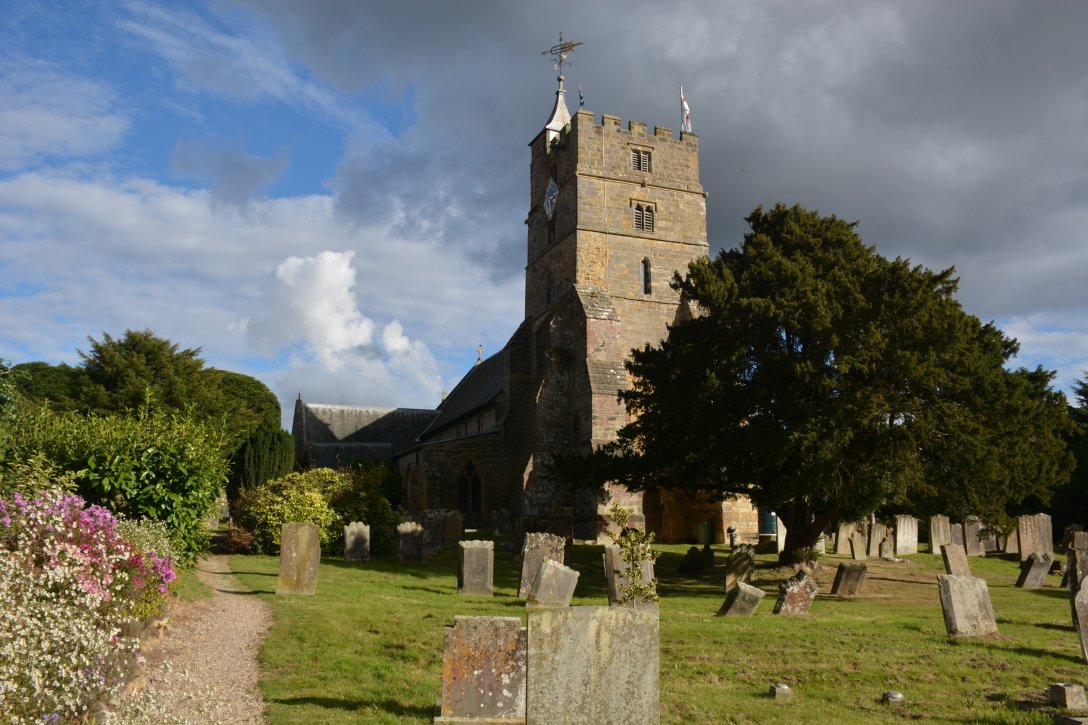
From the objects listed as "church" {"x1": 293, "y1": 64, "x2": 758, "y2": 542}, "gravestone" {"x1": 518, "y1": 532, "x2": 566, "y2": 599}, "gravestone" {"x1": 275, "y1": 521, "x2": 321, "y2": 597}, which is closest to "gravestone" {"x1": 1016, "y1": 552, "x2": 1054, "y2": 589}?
"gravestone" {"x1": 518, "y1": 532, "x2": 566, "y2": 599}

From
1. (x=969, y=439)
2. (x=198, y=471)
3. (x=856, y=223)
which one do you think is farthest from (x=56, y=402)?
(x=969, y=439)

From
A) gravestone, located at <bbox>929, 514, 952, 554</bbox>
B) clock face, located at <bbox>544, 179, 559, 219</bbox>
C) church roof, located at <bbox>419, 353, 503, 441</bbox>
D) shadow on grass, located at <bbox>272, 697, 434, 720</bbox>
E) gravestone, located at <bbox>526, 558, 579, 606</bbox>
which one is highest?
clock face, located at <bbox>544, 179, 559, 219</bbox>

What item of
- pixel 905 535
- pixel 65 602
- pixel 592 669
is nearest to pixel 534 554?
pixel 592 669

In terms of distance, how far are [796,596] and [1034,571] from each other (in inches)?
300

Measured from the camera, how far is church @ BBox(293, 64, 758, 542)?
27.7 meters

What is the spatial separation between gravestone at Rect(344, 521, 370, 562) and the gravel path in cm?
613

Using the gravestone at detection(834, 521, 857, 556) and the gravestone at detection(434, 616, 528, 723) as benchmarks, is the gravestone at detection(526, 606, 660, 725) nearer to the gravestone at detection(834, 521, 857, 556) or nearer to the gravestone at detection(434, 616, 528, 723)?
the gravestone at detection(434, 616, 528, 723)

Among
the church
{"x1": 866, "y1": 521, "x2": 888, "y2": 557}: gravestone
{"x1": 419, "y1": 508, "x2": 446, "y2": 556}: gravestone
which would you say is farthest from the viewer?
the church

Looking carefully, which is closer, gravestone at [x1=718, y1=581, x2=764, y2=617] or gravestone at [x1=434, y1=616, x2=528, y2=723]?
gravestone at [x1=434, y1=616, x2=528, y2=723]

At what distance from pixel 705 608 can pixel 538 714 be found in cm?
809

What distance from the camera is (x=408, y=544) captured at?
19.4m

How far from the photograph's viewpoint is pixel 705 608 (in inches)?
522

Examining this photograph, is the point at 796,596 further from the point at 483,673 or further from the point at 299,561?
the point at 299,561

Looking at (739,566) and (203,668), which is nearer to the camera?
(203,668)
